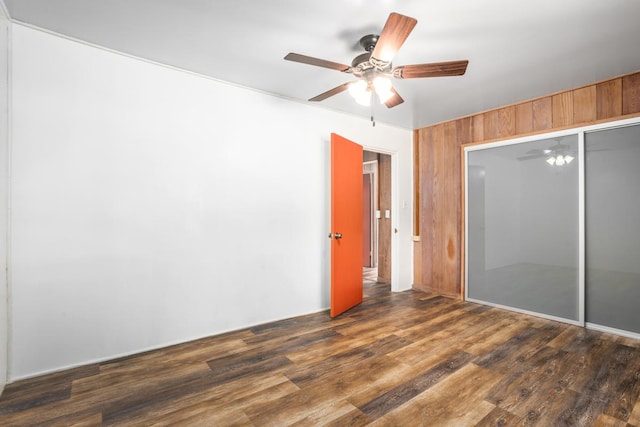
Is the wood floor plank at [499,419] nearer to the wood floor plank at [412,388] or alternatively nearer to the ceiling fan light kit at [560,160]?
the wood floor plank at [412,388]

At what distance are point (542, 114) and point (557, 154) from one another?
500mm

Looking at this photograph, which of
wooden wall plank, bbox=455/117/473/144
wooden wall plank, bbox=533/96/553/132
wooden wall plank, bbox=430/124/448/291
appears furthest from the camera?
wooden wall plank, bbox=430/124/448/291

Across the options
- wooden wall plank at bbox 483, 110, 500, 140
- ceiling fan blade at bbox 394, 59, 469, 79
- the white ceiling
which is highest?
the white ceiling

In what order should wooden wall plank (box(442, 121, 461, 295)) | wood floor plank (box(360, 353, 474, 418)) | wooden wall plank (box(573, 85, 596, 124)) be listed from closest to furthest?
1. wood floor plank (box(360, 353, 474, 418))
2. wooden wall plank (box(573, 85, 596, 124))
3. wooden wall plank (box(442, 121, 461, 295))

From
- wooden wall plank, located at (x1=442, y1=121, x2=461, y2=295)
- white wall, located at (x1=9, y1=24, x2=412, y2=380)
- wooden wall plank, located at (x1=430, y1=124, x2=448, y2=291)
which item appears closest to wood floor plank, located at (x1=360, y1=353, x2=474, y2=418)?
white wall, located at (x1=9, y1=24, x2=412, y2=380)

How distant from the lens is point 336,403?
6.30 ft

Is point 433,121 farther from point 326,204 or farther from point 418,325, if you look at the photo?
point 418,325

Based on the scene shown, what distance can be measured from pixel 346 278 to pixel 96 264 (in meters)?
2.49

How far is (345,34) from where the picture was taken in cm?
219

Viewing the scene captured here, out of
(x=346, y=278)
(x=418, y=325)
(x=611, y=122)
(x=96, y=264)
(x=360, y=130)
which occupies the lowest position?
(x=418, y=325)

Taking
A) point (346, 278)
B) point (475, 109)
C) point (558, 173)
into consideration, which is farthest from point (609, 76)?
point (346, 278)

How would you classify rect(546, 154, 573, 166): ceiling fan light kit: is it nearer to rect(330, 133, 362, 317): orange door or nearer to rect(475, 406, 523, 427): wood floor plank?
rect(330, 133, 362, 317): orange door

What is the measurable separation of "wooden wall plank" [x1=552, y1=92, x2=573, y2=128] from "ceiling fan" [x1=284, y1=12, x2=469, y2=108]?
2.13m

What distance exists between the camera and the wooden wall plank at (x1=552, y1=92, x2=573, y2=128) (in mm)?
3289
